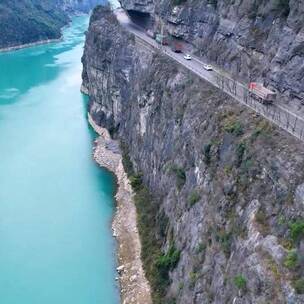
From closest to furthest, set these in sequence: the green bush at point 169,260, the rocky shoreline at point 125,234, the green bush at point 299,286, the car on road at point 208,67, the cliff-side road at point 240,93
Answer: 1. the green bush at point 299,286
2. the cliff-side road at point 240,93
3. the green bush at point 169,260
4. the rocky shoreline at point 125,234
5. the car on road at point 208,67

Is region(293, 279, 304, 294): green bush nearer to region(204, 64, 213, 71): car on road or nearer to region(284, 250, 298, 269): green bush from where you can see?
region(284, 250, 298, 269): green bush

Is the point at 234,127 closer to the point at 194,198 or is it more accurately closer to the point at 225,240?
the point at 194,198

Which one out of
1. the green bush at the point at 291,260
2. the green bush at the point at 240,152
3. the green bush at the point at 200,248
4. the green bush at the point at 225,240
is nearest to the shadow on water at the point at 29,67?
the green bush at the point at 200,248

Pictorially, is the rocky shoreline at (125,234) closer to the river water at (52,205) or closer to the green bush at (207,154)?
the river water at (52,205)

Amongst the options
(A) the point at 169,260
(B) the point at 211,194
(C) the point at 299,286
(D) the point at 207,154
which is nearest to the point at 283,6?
(D) the point at 207,154

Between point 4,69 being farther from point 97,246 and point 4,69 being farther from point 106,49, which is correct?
point 97,246

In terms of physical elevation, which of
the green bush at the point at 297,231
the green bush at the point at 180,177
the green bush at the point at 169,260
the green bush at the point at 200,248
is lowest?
the green bush at the point at 169,260

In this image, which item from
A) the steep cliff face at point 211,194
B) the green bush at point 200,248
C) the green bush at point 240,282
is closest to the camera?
the steep cliff face at point 211,194
